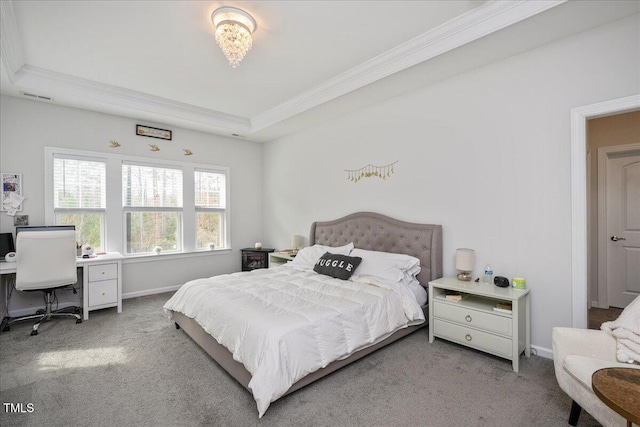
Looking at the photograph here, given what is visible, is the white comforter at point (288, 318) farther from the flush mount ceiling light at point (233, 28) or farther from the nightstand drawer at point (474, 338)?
the flush mount ceiling light at point (233, 28)

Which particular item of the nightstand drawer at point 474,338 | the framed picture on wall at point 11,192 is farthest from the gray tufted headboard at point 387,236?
the framed picture on wall at point 11,192

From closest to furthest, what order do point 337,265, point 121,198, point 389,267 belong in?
point 389,267 < point 337,265 < point 121,198

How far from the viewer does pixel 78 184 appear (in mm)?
4258

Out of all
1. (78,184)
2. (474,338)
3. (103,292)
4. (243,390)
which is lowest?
(243,390)

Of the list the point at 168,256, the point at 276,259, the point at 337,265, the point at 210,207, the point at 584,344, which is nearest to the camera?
the point at 584,344

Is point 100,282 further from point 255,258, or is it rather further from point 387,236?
point 387,236

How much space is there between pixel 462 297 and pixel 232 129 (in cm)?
429

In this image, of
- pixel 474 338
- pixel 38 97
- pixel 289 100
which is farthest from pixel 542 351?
pixel 38 97

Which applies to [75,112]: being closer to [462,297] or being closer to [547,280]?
[462,297]

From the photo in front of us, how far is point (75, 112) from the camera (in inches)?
165

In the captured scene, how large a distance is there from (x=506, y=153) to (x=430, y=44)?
1.27 meters

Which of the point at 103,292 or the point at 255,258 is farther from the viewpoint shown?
the point at 255,258

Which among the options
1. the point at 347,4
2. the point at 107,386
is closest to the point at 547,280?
the point at 347,4

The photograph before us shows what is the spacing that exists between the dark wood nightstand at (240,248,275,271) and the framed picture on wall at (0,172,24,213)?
315 cm
